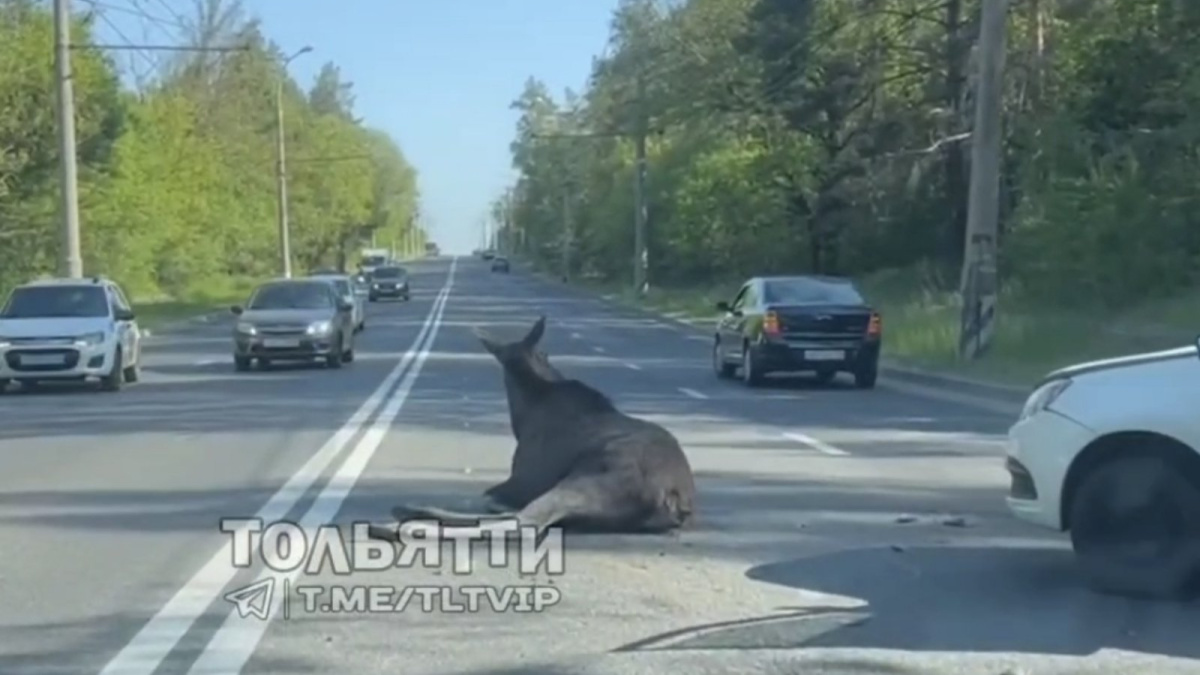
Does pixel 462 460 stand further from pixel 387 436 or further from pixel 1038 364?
pixel 1038 364

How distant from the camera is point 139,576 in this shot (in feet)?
35.9

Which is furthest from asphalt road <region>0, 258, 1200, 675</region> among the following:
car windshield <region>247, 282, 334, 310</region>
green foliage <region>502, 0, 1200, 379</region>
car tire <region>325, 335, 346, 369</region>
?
green foliage <region>502, 0, 1200, 379</region>

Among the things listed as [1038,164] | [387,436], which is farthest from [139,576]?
[1038,164]

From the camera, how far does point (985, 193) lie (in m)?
29.6

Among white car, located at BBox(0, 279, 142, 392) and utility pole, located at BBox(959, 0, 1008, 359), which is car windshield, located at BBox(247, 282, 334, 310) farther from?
utility pole, located at BBox(959, 0, 1008, 359)

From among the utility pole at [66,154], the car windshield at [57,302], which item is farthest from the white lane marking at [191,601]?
the utility pole at [66,154]

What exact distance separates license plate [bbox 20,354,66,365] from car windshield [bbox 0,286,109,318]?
42.2 inches

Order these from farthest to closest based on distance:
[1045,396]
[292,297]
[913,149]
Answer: [913,149] < [292,297] < [1045,396]

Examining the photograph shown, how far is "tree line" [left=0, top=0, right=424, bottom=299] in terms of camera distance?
5328cm

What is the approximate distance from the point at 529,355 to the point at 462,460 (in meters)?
4.20

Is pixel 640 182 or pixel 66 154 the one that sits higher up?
pixel 66 154

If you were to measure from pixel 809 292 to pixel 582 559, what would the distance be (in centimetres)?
1859

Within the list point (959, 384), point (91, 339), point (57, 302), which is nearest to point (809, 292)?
point (959, 384)

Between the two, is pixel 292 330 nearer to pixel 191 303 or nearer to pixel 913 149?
pixel 913 149
